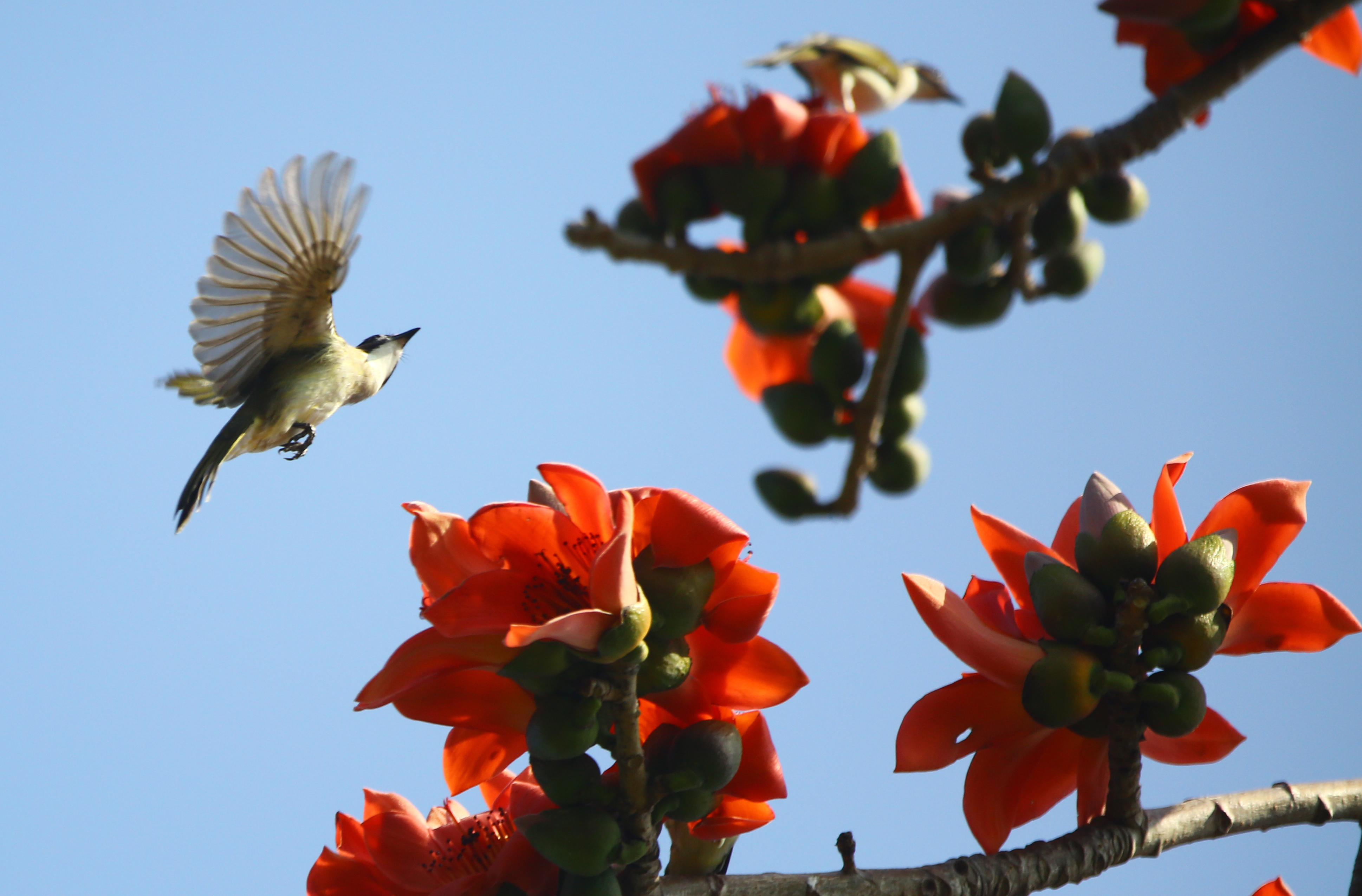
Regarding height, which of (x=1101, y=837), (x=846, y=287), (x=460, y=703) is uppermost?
(x=846, y=287)

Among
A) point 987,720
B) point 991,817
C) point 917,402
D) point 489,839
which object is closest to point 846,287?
point 917,402

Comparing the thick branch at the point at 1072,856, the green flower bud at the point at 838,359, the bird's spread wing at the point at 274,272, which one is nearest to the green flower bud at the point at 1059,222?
the green flower bud at the point at 838,359

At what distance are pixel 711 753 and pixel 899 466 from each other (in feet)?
1.29

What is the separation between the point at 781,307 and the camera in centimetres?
130

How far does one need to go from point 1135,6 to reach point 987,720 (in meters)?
0.81

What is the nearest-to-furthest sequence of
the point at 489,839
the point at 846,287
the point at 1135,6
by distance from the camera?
the point at 1135,6 → the point at 846,287 → the point at 489,839

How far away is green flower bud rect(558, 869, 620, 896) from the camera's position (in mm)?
1286

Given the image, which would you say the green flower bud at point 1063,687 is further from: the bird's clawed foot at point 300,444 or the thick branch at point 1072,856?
the bird's clawed foot at point 300,444

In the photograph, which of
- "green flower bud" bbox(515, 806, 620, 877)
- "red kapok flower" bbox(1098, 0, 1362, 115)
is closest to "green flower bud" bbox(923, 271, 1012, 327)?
"red kapok flower" bbox(1098, 0, 1362, 115)

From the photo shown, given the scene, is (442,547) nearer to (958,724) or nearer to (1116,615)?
(958,724)

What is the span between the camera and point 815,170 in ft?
4.18

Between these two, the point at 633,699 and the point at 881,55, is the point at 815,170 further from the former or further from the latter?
the point at 633,699

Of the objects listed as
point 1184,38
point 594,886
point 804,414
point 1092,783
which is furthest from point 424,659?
point 1184,38

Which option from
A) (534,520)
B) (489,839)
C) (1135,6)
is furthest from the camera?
(489,839)
